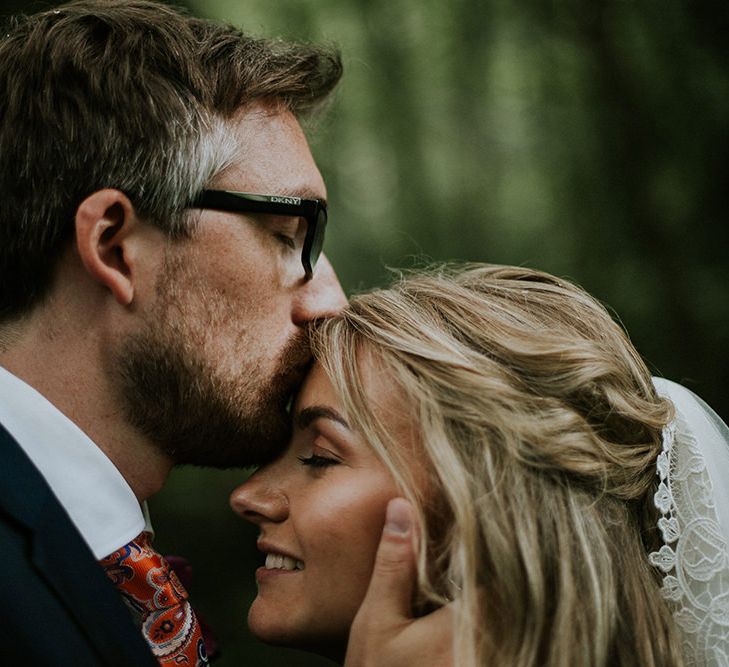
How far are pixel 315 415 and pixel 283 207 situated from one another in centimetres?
57

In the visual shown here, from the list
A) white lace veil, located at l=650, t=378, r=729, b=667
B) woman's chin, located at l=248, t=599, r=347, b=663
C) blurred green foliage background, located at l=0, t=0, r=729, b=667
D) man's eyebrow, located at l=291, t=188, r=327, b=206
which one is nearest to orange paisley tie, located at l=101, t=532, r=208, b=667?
woman's chin, located at l=248, t=599, r=347, b=663

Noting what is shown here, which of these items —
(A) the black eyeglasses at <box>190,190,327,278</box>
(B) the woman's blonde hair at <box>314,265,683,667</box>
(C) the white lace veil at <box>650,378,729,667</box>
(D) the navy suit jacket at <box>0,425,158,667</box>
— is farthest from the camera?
(A) the black eyeglasses at <box>190,190,327,278</box>

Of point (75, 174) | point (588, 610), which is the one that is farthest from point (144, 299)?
point (588, 610)

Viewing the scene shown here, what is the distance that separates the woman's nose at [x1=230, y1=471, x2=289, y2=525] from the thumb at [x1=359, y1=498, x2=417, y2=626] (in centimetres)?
36

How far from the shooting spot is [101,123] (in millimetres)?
2273

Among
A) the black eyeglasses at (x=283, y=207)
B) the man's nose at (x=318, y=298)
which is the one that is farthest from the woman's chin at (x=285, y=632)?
the black eyeglasses at (x=283, y=207)

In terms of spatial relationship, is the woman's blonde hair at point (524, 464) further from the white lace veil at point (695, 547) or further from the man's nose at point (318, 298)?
the man's nose at point (318, 298)

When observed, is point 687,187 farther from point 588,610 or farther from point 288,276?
point 588,610

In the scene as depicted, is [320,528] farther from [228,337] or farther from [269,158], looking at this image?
[269,158]

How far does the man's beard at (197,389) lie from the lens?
7.40 feet

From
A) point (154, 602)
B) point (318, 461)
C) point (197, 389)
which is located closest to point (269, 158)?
point (197, 389)

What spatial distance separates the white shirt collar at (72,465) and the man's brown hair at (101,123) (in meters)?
0.31

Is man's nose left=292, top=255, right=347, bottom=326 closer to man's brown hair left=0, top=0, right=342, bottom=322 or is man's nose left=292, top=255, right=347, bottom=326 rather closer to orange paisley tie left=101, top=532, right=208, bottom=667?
man's brown hair left=0, top=0, right=342, bottom=322

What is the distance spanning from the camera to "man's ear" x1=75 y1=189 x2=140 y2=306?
2189 millimetres
